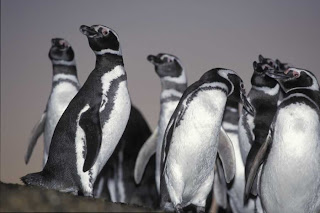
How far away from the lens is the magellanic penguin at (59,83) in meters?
6.53

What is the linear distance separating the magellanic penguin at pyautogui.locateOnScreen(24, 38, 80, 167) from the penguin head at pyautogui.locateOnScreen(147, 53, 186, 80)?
38.4 inches

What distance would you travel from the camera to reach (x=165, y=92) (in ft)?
22.7

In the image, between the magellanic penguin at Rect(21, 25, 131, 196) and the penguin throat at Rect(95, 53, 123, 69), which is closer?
the magellanic penguin at Rect(21, 25, 131, 196)

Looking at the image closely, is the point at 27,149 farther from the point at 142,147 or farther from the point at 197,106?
the point at 197,106

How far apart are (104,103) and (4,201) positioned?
198cm

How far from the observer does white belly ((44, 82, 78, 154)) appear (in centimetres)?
649

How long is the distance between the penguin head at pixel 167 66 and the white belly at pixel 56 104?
1.03 m

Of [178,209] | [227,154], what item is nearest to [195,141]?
[178,209]

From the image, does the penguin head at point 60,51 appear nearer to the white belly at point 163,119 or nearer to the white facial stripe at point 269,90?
the white belly at point 163,119

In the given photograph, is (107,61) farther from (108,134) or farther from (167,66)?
(167,66)

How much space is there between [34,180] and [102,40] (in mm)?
1458

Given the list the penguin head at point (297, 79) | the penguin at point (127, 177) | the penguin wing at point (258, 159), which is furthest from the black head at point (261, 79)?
the penguin at point (127, 177)

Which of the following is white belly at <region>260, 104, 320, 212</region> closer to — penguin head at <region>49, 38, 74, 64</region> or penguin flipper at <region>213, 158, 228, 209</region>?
penguin flipper at <region>213, 158, 228, 209</region>

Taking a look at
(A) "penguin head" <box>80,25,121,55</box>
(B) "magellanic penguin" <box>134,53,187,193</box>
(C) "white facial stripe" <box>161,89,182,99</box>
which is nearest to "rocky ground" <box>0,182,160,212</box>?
(A) "penguin head" <box>80,25,121,55</box>
